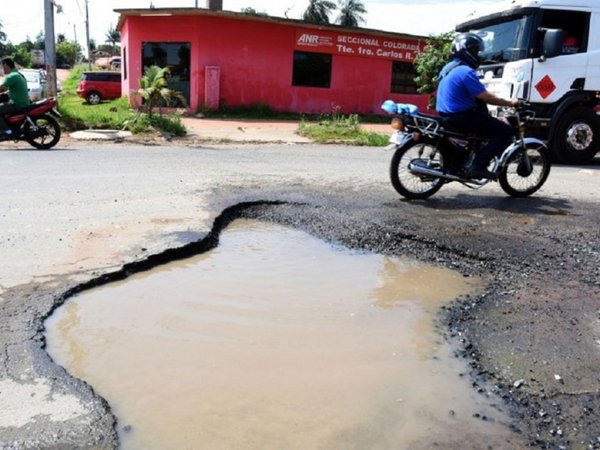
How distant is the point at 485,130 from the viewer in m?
6.76

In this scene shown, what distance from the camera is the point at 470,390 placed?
9.87ft

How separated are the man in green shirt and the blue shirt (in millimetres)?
8151

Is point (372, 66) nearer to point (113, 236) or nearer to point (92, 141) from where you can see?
point (92, 141)

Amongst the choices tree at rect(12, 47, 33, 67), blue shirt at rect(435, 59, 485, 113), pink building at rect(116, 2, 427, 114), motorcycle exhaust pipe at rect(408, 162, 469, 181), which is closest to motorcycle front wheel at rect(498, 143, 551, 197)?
motorcycle exhaust pipe at rect(408, 162, 469, 181)

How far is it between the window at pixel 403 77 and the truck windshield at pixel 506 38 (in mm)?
12545

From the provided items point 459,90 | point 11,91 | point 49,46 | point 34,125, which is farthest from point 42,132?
point 459,90

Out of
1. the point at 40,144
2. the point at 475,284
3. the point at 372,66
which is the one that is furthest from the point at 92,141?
the point at 372,66

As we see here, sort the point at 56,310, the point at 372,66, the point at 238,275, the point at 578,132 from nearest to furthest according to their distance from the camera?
1. the point at 56,310
2. the point at 238,275
3. the point at 578,132
4. the point at 372,66

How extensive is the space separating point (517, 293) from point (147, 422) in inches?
112

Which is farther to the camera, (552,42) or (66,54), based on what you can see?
(66,54)

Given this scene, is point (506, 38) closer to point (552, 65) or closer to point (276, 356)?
point (552, 65)

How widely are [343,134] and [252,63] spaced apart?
7515 millimetres

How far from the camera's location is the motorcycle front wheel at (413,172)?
22.5 ft

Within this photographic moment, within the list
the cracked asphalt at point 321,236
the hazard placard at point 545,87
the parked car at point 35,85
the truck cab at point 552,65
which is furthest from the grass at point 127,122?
the parked car at point 35,85
